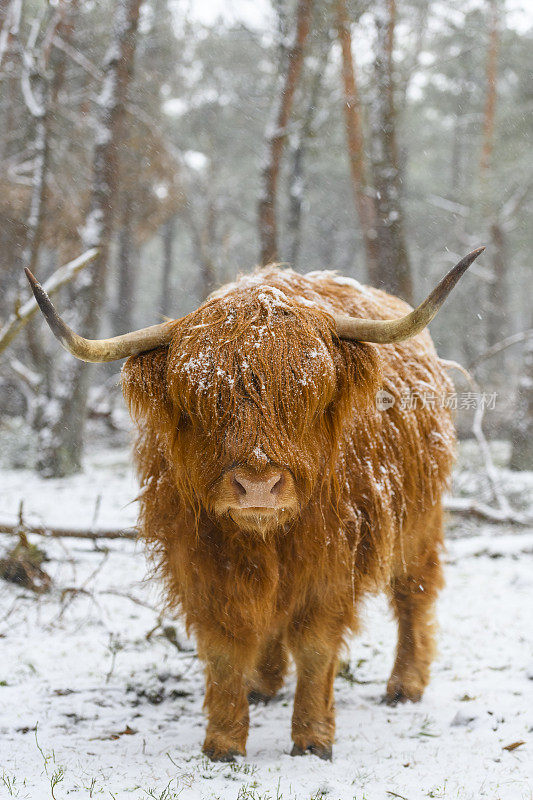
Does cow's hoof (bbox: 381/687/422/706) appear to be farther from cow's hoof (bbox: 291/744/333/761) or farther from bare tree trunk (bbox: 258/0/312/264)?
bare tree trunk (bbox: 258/0/312/264)

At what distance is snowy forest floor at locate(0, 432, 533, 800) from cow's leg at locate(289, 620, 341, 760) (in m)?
0.10

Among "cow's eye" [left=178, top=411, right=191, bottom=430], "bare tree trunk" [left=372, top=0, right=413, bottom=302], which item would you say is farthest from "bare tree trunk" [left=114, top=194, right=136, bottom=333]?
"cow's eye" [left=178, top=411, right=191, bottom=430]

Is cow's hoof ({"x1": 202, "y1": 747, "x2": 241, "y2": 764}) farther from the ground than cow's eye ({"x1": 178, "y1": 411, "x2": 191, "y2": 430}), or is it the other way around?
cow's eye ({"x1": 178, "y1": 411, "x2": 191, "y2": 430})

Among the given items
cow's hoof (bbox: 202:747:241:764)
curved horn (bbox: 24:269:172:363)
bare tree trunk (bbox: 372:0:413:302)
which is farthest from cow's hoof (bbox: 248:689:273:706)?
bare tree trunk (bbox: 372:0:413:302)

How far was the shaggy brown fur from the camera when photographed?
262 centimetres

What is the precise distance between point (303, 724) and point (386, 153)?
764 centimetres

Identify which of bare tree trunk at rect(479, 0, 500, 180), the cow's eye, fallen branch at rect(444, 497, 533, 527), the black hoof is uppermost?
bare tree trunk at rect(479, 0, 500, 180)

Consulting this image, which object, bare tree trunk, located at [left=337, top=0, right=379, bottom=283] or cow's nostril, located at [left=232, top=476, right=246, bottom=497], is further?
bare tree trunk, located at [left=337, top=0, right=379, bottom=283]

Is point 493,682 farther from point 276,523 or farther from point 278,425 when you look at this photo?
point 278,425

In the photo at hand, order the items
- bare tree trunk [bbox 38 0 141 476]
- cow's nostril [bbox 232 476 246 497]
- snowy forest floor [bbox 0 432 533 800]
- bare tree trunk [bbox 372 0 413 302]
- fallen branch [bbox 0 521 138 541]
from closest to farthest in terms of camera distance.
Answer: cow's nostril [bbox 232 476 246 497] → snowy forest floor [bbox 0 432 533 800] → fallen branch [bbox 0 521 138 541] → bare tree trunk [bbox 372 0 413 302] → bare tree trunk [bbox 38 0 141 476]

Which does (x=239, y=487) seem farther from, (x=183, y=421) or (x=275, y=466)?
(x=183, y=421)

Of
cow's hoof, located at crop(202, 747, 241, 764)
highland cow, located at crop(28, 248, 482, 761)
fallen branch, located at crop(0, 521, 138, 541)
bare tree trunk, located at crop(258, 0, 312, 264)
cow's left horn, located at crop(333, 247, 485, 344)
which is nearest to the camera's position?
cow's left horn, located at crop(333, 247, 485, 344)

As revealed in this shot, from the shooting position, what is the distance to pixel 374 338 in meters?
2.71

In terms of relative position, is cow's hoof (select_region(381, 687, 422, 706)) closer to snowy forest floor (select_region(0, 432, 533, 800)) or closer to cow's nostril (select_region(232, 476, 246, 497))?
snowy forest floor (select_region(0, 432, 533, 800))
